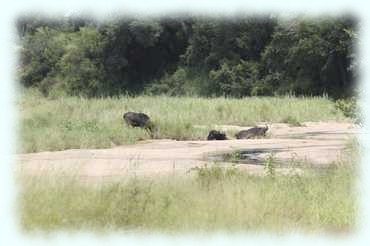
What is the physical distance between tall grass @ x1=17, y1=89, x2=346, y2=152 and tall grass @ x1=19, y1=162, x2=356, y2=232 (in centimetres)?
885

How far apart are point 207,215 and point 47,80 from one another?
45658mm

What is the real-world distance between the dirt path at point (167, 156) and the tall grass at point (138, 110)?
1.06 meters

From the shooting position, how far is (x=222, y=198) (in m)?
7.18

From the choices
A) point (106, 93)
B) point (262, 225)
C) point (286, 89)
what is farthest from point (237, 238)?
point (106, 93)

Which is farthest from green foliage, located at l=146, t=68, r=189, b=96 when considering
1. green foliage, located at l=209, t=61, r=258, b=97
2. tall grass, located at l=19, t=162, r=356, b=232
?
tall grass, located at l=19, t=162, r=356, b=232

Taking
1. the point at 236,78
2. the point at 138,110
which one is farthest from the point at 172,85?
the point at 138,110

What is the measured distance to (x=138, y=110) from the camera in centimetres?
2695

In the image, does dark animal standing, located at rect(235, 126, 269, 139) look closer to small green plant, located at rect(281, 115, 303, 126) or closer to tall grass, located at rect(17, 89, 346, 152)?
tall grass, located at rect(17, 89, 346, 152)

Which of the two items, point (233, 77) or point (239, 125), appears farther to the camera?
point (233, 77)

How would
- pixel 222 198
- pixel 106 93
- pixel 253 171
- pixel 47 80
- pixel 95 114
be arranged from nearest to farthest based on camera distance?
pixel 222 198 < pixel 253 171 < pixel 95 114 < pixel 106 93 < pixel 47 80

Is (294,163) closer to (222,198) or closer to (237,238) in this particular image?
(222,198)

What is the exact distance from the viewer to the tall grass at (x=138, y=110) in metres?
17.3

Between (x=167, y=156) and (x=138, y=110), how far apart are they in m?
13.7

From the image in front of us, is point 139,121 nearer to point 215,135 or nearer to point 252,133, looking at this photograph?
point 215,135
